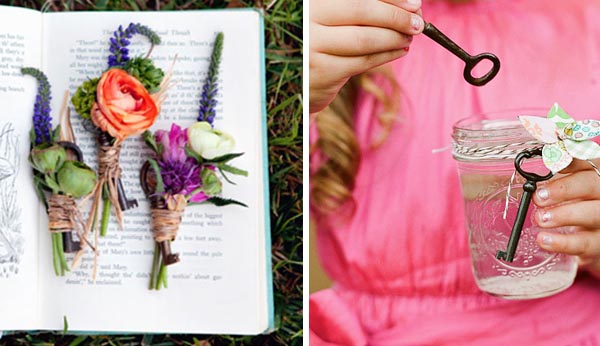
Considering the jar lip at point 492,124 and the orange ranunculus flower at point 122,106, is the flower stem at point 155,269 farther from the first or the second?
the jar lip at point 492,124

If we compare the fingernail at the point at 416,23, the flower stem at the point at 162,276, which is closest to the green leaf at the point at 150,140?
the flower stem at the point at 162,276

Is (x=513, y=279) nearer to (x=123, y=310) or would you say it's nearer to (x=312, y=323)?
(x=312, y=323)

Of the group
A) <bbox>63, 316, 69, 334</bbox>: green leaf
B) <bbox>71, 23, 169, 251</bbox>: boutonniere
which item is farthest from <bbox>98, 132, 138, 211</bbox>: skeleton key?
<bbox>63, 316, 69, 334</bbox>: green leaf

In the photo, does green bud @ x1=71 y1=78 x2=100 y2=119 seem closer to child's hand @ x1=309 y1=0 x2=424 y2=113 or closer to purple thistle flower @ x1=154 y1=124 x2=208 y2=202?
purple thistle flower @ x1=154 y1=124 x2=208 y2=202

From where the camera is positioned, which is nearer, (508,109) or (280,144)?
(508,109)

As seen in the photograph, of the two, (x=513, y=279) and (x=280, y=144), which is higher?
(x=280, y=144)

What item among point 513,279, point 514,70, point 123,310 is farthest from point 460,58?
point 123,310

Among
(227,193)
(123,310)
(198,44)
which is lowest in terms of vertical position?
(123,310)
